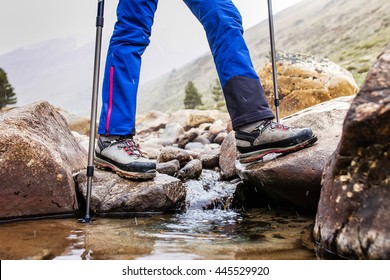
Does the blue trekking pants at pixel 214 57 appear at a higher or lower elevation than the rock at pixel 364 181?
higher

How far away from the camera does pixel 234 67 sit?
327cm

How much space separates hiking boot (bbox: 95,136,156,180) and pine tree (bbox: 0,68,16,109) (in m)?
38.6

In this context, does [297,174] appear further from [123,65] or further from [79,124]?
[79,124]

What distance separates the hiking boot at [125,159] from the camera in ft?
11.3

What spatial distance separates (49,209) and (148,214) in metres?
0.80

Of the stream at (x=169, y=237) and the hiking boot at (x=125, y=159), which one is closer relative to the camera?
the stream at (x=169, y=237)

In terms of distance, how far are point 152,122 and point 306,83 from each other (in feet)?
39.2

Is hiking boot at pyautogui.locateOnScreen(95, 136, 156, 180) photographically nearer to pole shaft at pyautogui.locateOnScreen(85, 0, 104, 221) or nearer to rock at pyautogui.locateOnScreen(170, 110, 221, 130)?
pole shaft at pyautogui.locateOnScreen(85, 0, 104, 221)

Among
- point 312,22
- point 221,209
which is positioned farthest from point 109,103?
point 312,22

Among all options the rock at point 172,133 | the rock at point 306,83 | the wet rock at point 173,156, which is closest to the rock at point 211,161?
the wet rock at point 173,156

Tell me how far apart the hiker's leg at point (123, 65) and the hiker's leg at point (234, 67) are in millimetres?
566

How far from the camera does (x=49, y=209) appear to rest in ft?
10.5

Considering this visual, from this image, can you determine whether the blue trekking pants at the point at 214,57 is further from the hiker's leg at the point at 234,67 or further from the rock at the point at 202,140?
the rock at the point at 202,140
